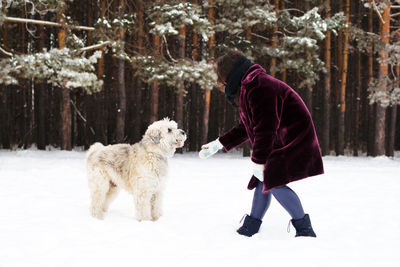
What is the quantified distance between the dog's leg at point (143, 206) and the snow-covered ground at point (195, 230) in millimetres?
214

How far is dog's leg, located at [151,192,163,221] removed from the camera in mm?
4816

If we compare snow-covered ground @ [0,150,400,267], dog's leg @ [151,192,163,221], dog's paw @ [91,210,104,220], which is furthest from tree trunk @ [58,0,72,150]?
dog's leg @ [151,192,163,221]

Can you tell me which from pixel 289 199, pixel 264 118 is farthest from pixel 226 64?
pixel 289 199

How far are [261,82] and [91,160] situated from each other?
275cm

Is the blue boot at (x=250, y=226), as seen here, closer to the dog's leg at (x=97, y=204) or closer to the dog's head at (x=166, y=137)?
the dog's head at (x=166, y=137)

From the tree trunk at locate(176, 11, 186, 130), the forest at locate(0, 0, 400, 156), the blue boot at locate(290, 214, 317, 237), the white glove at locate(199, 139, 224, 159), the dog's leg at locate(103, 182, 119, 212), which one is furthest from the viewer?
the tree trunk at locate(176, 11, 186, 130)

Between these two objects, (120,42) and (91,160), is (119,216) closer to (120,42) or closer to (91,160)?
Answer: (91,160)

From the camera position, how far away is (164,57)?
42.8 ft

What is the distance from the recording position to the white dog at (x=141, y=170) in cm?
467

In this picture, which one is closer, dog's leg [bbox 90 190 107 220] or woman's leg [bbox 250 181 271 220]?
woman's leg [bbox 250 181 271 220]

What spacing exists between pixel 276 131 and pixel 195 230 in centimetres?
160

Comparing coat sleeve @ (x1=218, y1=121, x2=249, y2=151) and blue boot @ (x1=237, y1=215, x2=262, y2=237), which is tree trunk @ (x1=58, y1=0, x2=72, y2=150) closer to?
coat sleeve @ (x1=218, y1=121, x2=249, y2=151)

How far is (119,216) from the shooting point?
4949mm

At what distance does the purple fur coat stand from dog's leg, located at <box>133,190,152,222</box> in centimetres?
177
